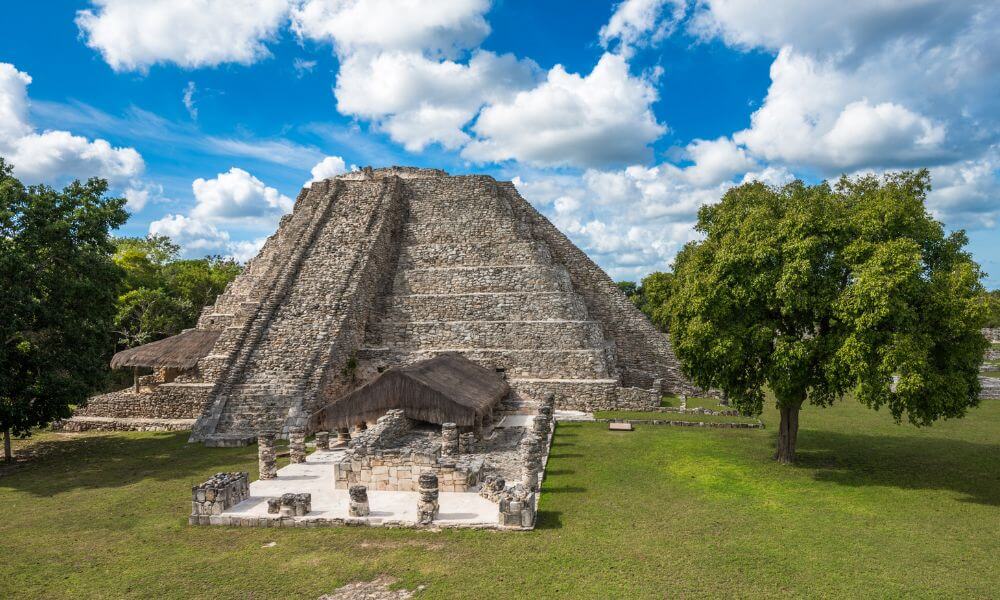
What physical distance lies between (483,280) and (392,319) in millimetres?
4646

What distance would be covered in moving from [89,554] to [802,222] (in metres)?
15.5

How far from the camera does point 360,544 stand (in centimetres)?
973

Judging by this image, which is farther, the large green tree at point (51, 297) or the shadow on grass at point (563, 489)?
the large green tree at point (51, 297)

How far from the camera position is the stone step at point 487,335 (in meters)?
24.8

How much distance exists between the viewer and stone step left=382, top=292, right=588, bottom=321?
2575 centimetres

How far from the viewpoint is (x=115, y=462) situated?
16.1 metres

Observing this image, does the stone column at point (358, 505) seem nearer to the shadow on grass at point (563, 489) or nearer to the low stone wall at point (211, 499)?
the low stone wall at point (211, 499)

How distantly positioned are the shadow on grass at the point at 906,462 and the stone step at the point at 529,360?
828 centimetres

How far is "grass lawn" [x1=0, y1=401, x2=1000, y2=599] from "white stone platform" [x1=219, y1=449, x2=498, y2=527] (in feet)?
1.02

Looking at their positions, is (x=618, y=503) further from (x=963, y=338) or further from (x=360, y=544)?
(x=963, y=338)

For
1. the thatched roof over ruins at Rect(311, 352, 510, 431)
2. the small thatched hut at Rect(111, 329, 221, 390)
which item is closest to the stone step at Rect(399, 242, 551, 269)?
the small thatched hut at Rect(111, 329, 221, 390)

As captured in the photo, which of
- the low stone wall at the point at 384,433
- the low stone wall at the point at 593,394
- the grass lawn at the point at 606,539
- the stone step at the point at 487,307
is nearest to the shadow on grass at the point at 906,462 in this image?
the grass lawn at the point at 606,539

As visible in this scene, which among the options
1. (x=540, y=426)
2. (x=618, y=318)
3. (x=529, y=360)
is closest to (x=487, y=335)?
(x=529, y=360)

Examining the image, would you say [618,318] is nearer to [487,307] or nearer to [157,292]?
[487,307]
